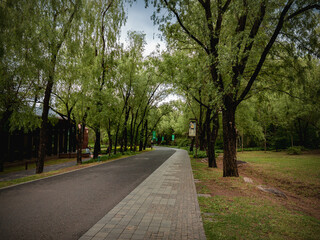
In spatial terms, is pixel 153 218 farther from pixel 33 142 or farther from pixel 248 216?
pixel 33 142

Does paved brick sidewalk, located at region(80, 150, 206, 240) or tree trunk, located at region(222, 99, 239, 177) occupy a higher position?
tree trunk, located at region(222, 99, 239, 177)

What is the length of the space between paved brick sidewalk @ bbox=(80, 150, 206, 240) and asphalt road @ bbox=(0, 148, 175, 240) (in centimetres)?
34

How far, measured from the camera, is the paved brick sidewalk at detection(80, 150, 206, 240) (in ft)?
12.8

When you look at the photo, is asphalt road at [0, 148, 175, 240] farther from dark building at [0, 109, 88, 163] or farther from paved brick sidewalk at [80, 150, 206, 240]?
dark building at [0, 109, 88, 163]

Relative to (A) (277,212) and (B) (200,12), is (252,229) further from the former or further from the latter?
(B) (200,12)

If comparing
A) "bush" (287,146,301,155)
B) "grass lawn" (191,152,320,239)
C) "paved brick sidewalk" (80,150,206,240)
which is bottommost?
"bush" (287,146,301,155)

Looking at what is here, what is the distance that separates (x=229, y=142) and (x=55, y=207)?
8156 millimetres

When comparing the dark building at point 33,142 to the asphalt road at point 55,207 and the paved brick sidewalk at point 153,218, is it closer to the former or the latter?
the asphalt road at point 55,207

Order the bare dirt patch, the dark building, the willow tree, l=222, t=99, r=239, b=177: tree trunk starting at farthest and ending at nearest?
the dark building
l=222, t=99, r=239, b=177: tree trunk
the willow tree
the bare dirt patch

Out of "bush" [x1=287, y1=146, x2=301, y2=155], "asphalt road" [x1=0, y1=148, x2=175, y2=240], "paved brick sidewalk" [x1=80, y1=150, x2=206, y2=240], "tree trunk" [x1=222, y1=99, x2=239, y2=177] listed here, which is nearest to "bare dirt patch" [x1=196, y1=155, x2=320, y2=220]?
"tree trunk" [x1=222, y1=99, x2=239, y2=177]

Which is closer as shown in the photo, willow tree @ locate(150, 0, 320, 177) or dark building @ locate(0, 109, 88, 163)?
willow tree @ locate(150, 0, 320, 177)

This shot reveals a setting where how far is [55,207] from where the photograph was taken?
5469mm

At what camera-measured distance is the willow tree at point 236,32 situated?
7.97 m

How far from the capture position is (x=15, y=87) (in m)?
13.2
